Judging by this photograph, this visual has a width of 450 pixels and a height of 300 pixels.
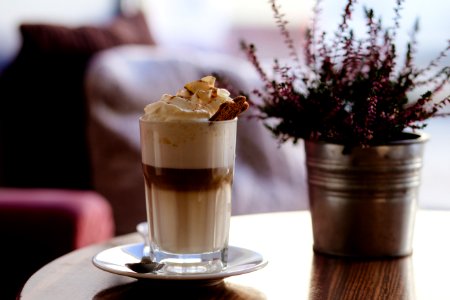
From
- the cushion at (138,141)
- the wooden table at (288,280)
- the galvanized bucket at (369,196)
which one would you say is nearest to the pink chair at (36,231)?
the cushion at (138,141)

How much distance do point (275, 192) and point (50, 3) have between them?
1184 mm

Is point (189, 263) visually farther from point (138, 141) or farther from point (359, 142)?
point (138, 141)

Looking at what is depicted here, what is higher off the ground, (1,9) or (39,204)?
(1,9)

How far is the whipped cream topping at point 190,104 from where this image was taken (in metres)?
1.06

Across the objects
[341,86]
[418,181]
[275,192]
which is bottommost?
[275,192]

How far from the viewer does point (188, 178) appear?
1.07 metres

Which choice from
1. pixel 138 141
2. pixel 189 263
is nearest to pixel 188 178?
pixel 189 263

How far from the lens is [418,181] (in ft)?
4.11

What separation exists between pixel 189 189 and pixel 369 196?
29 cm

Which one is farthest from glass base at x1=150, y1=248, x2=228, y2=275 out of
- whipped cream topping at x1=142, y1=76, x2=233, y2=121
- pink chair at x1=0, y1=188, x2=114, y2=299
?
pink chair at x1=0, y1=188, x2=114, y2=299

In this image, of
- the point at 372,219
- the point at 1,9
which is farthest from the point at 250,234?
the point at 1,9

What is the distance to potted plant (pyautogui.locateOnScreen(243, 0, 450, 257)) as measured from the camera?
119 cm

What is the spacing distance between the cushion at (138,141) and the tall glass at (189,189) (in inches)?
61.5

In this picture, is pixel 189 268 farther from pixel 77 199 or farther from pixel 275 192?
pixel 275 192
